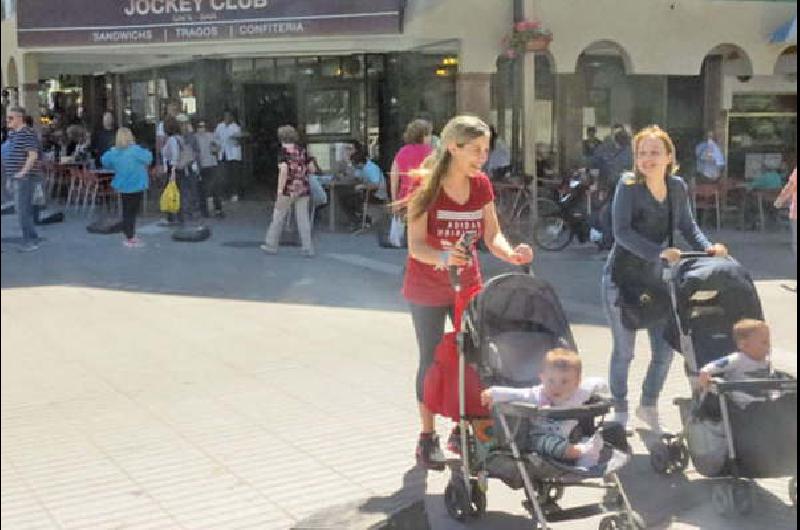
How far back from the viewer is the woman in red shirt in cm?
398

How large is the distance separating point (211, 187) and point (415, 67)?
4.59m

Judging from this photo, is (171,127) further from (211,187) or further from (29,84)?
(29,84)

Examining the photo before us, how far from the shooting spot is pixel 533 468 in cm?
352

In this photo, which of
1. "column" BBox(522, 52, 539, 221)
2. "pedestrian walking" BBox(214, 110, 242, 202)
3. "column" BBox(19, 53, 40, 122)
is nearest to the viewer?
"column" BBox(522, 52, 539, 221)

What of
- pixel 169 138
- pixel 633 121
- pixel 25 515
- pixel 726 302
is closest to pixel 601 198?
pixel 633 121

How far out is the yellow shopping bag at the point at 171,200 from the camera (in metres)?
12.1

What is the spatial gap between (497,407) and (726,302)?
3.66ft

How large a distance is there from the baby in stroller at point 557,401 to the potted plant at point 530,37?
267 centimetres

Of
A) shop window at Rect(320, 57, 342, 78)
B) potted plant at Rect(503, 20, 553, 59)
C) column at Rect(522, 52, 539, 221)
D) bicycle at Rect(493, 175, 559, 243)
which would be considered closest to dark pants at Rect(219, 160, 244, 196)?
shop window at Rect(320, 57, 342, 78)

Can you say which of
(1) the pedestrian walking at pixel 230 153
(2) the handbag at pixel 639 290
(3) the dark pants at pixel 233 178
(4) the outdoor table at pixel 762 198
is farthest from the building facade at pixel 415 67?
(2) the handbag at pixel 639 290

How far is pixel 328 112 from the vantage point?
12383 millimetres

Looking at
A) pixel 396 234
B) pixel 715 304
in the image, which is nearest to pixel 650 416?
pixel 715 304

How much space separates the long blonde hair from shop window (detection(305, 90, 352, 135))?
746 cm

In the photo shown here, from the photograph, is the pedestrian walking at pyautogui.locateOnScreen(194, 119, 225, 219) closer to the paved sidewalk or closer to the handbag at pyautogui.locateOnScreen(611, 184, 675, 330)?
the paved sidewalk
